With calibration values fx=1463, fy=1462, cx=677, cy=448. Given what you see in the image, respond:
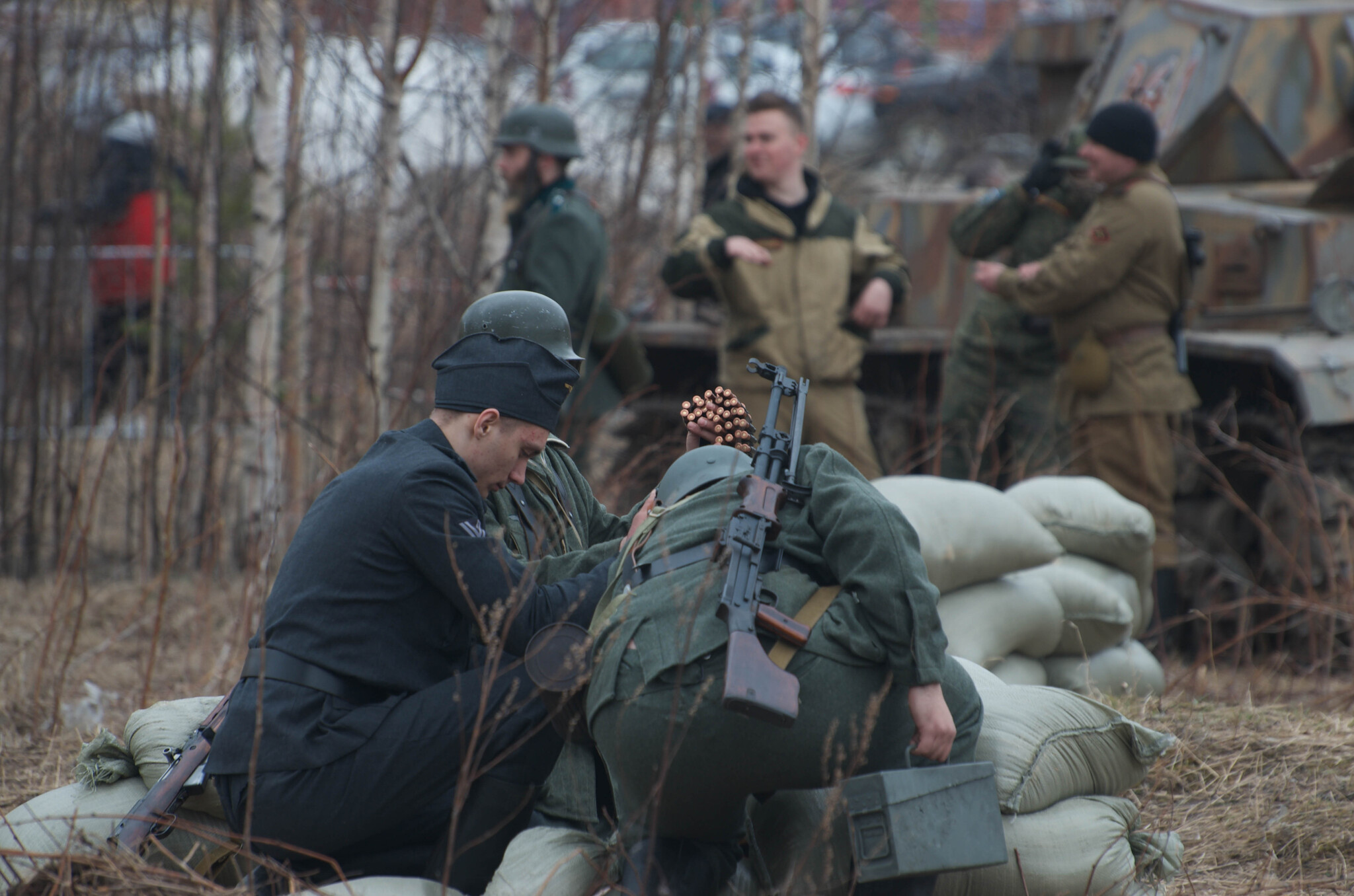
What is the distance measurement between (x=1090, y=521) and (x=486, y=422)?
2.35 metres

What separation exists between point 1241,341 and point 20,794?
4.36 m

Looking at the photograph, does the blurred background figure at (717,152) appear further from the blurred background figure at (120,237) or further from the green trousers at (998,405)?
the blurred background figure at (120,237)

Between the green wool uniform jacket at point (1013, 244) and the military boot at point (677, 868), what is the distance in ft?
11.6

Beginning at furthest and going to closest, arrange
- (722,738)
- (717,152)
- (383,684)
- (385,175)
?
(717,152) → (385,175) → (383,684) → (722,738)

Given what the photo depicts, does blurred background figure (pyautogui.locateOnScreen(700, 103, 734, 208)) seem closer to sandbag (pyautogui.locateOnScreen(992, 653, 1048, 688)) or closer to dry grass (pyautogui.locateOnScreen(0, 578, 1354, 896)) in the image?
dry grass (pyautogui.locateOnScreen(0, 578, 1354, 896))

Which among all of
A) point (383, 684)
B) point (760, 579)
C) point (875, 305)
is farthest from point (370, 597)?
point (875, 305)

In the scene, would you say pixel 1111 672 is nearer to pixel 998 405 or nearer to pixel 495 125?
pixel 998 405

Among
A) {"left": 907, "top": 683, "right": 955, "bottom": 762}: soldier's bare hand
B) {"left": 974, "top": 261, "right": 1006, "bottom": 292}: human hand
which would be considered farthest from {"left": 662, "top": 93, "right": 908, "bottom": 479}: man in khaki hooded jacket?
{"left": 907, "top": 683, "right": 955, "bottom": 762}: soldier's bare hand

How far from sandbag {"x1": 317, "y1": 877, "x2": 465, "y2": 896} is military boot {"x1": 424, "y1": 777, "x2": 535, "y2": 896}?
0.04 m

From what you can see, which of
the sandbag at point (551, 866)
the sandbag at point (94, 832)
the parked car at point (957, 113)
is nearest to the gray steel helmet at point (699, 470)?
the sandbag at point (551, 866)

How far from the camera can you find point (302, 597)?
2.55m

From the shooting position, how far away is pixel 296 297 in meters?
5.91

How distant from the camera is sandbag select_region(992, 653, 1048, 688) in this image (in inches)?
154

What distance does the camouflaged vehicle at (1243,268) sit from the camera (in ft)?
17.5
